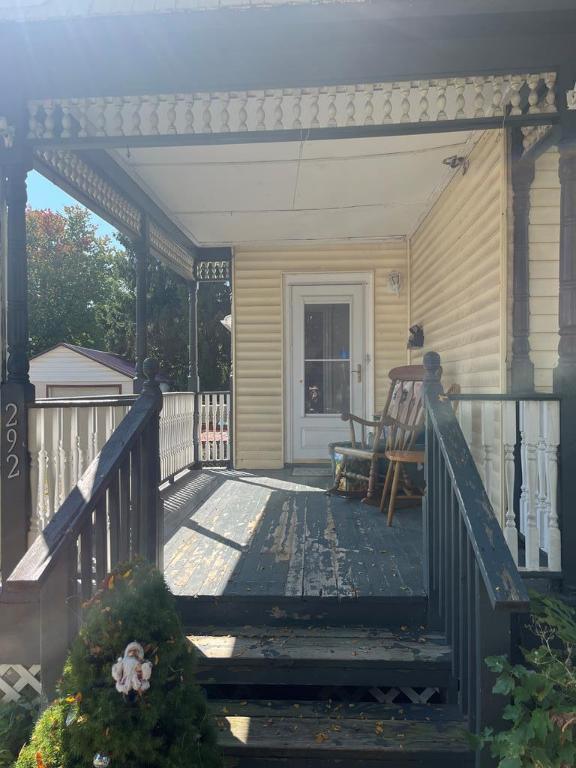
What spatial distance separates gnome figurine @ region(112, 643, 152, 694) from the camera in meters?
1.51

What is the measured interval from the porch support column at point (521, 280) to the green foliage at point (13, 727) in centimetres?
272

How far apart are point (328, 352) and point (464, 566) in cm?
411

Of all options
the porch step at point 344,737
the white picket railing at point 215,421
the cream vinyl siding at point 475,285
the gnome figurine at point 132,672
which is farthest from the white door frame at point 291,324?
the gnome figurine at point 132,672

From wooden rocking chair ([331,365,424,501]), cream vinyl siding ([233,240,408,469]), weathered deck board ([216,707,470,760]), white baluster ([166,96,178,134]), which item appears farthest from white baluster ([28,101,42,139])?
cream vinyl siding ([233,240,408,469])

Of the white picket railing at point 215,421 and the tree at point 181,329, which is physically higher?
the tree at point 181,329

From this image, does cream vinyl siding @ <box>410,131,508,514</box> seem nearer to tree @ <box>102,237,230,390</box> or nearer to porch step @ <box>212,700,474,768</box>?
porch step @ <box>212,700,474,768</box>

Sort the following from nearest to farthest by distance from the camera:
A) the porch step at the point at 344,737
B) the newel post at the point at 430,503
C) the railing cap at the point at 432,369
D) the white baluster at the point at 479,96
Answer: the porch step at the point at 344,737 → the newel post at the point at 430,503 → the railing cap at the point at 432,369 → the white baluster at the point at 479,96

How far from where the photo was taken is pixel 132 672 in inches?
59.7

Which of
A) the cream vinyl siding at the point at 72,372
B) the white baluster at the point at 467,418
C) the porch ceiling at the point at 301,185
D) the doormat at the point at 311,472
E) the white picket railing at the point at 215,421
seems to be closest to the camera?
the white baluster at the point at 467,418

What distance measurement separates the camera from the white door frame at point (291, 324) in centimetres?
580

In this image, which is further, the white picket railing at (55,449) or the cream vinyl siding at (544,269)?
the cream vinyl siding at (544,269)

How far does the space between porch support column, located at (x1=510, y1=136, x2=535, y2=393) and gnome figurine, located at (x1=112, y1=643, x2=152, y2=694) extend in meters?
2.33

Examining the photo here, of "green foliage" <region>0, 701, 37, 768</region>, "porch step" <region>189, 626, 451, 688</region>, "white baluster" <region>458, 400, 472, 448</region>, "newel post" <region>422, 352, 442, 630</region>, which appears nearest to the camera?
"green foliage" <region>0, 701, 37, 768</region>

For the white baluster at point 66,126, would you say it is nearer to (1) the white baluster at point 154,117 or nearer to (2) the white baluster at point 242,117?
(1) the white baluster at point 154,117
